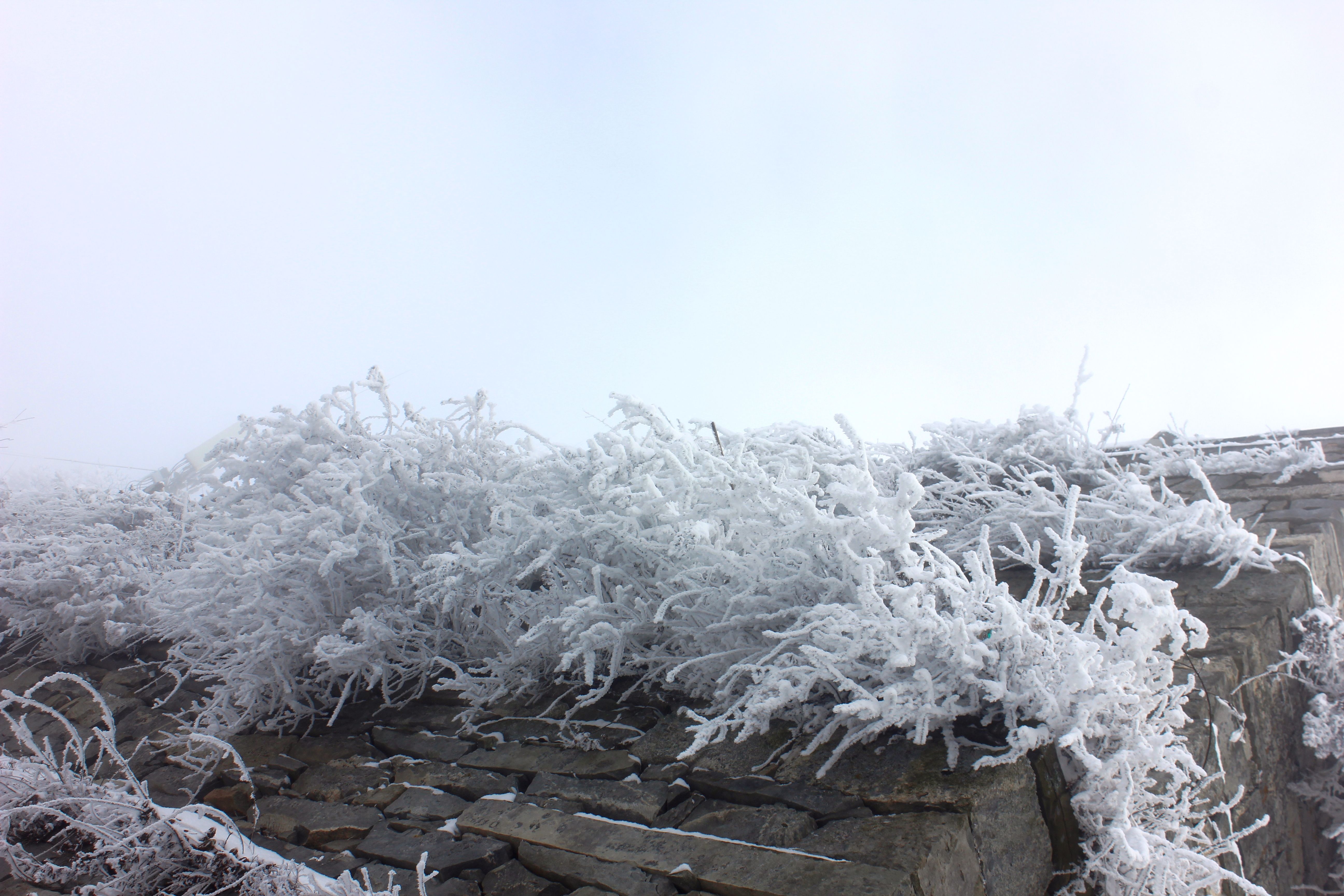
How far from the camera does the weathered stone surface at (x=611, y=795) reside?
6.93ft

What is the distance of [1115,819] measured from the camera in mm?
1782

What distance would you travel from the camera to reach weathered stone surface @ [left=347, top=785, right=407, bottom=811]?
8.53 feet

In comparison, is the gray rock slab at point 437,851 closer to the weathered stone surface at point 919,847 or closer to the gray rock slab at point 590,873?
the gray rock slab at point 590,873

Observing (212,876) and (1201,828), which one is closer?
(1201,828)

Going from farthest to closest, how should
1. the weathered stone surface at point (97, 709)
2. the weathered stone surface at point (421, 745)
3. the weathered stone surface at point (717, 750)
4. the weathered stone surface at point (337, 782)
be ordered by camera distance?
the weathered stone surface at point (97, 709) < the weathered stone surface at point (421, 745) < the weathered stone surface at point (337, 782) < the weathered stone surface at point (717, 750)

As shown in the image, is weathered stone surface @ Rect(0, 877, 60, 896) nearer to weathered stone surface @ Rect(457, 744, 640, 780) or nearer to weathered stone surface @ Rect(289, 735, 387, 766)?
weathered stone surface @ Rect(289, 735, 387, 766)

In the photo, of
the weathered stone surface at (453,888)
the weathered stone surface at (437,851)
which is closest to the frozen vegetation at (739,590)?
the weathered stone surface at (437,851)

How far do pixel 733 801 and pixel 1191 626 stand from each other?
1.40 metres

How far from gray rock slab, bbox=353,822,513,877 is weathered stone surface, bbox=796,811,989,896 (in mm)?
922

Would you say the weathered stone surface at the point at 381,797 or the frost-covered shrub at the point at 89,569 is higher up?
the frost-covered shrub at the point at 89,569

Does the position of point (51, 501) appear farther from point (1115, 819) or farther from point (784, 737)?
point (1115, 819)

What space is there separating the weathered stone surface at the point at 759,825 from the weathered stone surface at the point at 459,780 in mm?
810

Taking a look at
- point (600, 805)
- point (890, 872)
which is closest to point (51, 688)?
point (600, 805)

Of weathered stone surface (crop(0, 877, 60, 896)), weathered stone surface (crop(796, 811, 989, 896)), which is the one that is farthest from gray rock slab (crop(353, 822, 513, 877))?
weathered stone surface (crop(0, 877, 60, 896))
